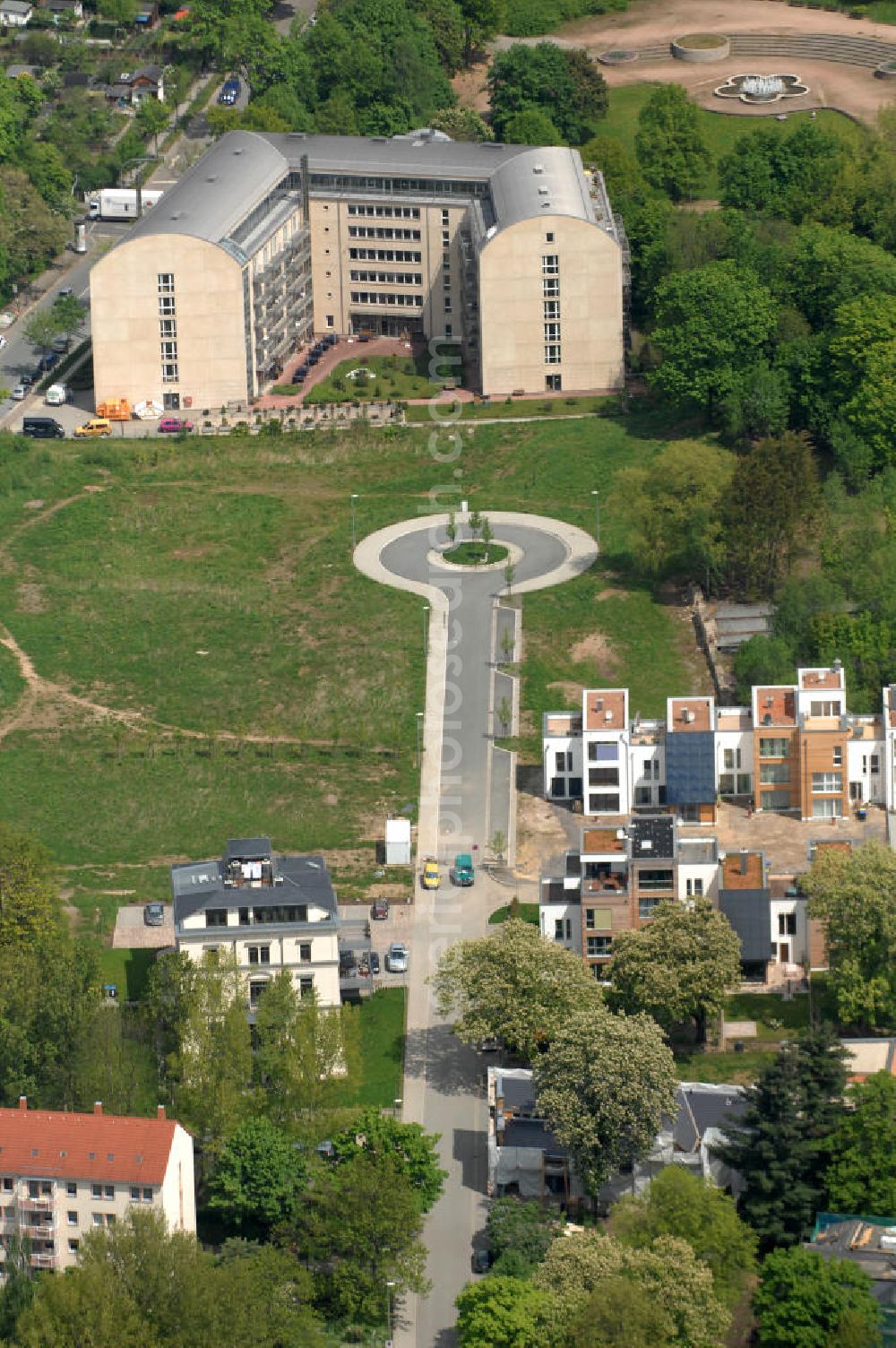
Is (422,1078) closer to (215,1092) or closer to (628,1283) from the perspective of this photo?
(215,1092)

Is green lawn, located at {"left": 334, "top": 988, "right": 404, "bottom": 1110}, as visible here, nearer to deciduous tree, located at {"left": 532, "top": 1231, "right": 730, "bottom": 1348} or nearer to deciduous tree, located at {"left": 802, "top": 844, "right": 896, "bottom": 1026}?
deciduous tree, located at {"left": 532, "top": 1231, "right": 730, "bottom": 1348}

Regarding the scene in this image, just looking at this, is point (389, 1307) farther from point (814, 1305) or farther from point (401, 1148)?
point (814, 1305)

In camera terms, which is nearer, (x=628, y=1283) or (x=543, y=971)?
(x=628, y=1283)

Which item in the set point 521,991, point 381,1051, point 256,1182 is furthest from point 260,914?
point 256,1182

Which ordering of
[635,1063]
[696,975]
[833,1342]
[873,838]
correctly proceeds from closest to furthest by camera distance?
1. [833,1342]
2. [635,1063]
3. [696,975]
4. [873,838]

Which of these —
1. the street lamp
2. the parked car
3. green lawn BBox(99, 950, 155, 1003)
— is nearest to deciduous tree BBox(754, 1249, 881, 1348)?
the street lamp

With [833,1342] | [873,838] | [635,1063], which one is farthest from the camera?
[873,838]

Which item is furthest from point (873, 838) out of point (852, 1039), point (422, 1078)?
point (422, 1078)
